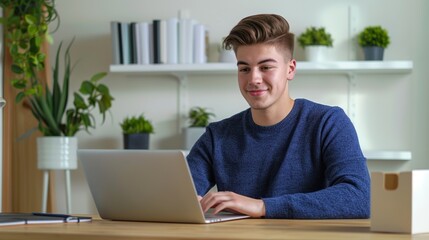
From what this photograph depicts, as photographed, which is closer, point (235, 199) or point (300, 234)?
point (300, 234)

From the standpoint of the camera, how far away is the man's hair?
231 centimetres

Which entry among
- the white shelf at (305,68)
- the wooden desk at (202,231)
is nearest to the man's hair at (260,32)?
the wooden desk at (202,231)

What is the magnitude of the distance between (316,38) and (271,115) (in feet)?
5.35

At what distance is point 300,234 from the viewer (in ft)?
4.87

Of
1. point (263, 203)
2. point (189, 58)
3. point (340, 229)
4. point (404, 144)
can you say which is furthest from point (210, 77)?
point (340, 229)

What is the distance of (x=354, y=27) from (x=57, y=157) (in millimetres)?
1639

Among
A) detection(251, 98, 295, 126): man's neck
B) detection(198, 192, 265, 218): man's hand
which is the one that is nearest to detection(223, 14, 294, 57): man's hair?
detection(251, 98, 295, 126): man's neck

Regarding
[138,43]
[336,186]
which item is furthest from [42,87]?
[336,186]

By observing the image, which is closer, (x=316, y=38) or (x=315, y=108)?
(x=315, y=108)

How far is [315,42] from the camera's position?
396cm

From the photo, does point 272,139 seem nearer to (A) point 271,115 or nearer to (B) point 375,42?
(A) point 271,115

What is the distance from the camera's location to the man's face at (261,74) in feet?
7.57

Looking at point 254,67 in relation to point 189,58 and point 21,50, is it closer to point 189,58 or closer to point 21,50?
point 189,58

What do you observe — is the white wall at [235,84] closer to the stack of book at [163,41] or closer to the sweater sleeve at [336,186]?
the stack of book at [163,41]
